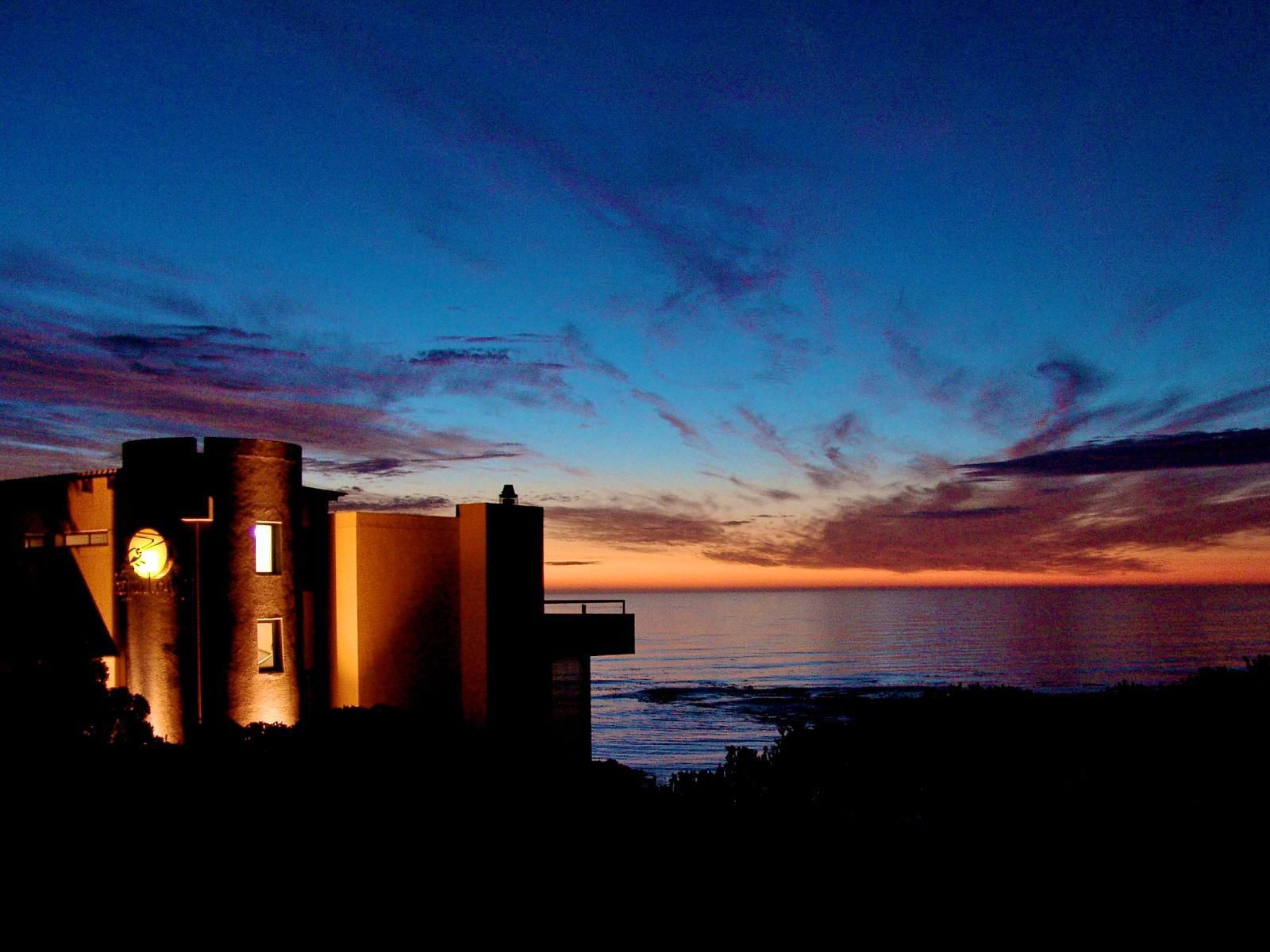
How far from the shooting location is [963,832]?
983 centimetres

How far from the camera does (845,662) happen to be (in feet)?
314

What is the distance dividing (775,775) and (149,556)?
13.5 metres

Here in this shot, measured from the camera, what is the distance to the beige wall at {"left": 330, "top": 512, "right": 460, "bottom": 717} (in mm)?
21922

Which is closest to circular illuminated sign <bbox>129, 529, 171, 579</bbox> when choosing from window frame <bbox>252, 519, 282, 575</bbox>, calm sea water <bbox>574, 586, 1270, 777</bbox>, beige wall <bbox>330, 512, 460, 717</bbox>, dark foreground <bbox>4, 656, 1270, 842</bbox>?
window frame <bbox>252, 519, 282, 575</bbox>

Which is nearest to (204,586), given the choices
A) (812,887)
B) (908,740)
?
(908,740)

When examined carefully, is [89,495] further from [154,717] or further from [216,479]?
[154,717]

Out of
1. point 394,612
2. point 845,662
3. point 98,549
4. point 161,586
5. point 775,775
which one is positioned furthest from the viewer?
point 845,662

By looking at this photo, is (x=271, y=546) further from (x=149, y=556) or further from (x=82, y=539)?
(x=82, y=539)

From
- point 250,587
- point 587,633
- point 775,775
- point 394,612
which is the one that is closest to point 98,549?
point 250,587

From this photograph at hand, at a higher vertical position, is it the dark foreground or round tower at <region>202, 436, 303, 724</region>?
round tower at <region>202, 436, 303, 724</region>

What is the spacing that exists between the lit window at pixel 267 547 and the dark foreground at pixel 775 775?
128 inches

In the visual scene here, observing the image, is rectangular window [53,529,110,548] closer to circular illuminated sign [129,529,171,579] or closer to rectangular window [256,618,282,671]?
circular illuminated sign [129,529,171,579]

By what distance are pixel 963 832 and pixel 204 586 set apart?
51.3 feet

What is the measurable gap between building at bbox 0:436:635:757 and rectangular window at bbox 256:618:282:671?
0.04 metres
